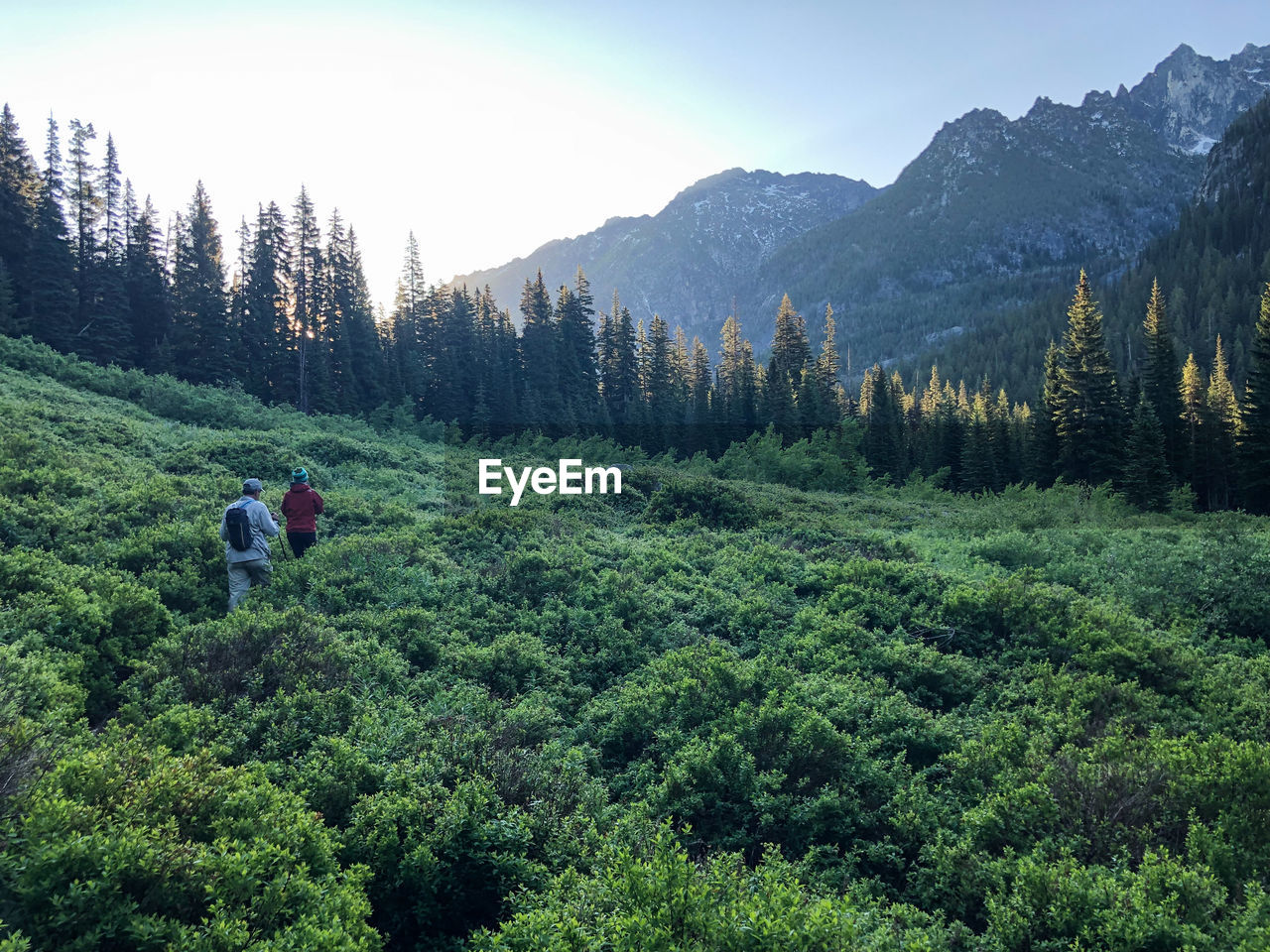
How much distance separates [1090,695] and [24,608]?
1331cm

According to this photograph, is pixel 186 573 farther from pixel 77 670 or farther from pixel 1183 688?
pixel 1183 688

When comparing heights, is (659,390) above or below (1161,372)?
above

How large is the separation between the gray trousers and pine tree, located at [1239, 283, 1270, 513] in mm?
45865

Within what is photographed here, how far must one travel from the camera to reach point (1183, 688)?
28.2 ft

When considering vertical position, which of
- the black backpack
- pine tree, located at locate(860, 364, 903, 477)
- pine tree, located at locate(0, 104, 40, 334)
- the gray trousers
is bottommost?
the gray trousers

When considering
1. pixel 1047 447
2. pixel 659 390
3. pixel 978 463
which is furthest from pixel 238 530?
pixel 659 390

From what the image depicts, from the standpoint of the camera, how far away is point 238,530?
33.9ft

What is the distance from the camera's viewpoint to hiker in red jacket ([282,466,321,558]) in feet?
41.0

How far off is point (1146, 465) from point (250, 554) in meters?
44.0

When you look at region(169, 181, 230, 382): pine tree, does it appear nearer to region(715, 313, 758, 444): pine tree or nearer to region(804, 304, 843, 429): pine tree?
region(715, 313, 758, 444): pine tree

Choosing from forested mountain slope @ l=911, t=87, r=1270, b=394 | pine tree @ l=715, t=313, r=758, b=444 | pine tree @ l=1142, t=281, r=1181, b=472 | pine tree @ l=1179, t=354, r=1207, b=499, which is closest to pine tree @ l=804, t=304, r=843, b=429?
pine tree @ l=715, t=313, r=758, b=444

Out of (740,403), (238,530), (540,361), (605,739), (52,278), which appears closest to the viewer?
(605,739)

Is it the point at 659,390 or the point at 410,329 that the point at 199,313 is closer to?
the point at 410,329

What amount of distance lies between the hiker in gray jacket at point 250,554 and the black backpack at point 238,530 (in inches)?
1.3
